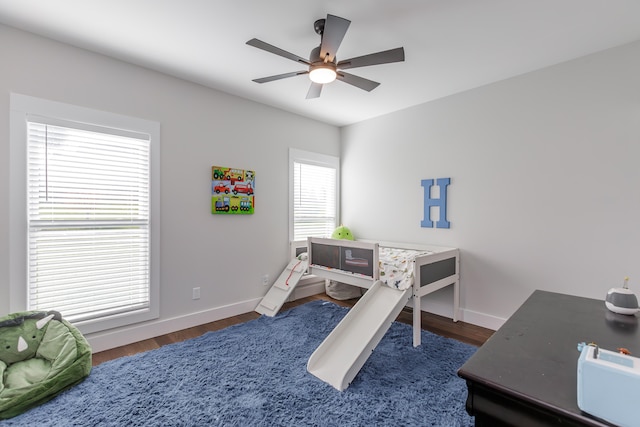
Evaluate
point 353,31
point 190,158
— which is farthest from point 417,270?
point 190,158

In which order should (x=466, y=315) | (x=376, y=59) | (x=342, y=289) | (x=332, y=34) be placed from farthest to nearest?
(x=342, y=289), (x=466, y=315), (x=376, y=59), (x=332, y=34)

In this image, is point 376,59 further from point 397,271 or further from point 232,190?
point 232,190

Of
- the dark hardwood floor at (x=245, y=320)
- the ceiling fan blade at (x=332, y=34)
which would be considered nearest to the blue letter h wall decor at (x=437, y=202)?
the dark hardwood floor at (x=245, y=320)

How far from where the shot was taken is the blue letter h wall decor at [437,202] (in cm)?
333

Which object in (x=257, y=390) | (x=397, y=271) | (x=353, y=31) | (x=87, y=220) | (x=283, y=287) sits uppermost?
(x=353, y=31)

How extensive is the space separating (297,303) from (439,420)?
90.4 inches

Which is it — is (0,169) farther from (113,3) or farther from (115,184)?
(113,3)

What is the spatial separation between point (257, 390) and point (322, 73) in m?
2.21

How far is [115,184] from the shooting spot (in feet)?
8.42

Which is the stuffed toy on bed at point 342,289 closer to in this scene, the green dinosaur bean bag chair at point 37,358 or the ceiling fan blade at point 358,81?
the ceiling fan blade at point 358,81

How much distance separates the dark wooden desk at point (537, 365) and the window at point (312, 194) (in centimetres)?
301

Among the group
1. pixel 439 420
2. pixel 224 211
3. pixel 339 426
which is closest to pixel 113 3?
pixel 224 211

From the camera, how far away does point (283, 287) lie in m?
3.50

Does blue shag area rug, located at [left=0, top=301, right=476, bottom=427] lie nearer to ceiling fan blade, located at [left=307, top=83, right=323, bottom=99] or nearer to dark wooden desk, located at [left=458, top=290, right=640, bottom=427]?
dark wooden desk, located at [left=458, top=290, right=640, bottom=427]
